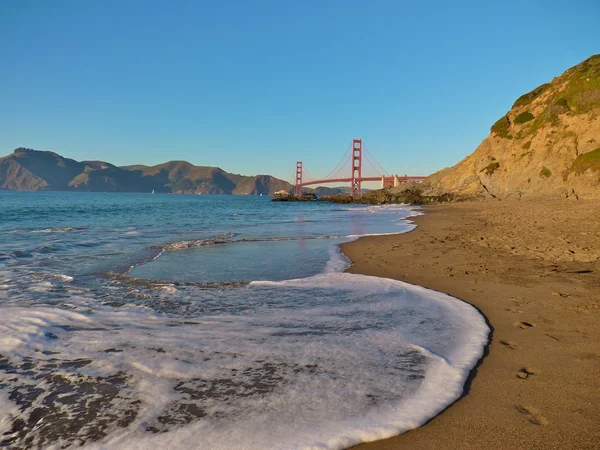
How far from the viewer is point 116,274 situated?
7488 mm

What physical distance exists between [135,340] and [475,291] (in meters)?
4.79

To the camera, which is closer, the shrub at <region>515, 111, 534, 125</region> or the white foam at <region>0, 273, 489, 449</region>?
the white foam at <region>0, 273, 489, 449</region>

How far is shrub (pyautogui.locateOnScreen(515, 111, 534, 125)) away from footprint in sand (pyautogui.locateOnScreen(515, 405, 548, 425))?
1932 inches

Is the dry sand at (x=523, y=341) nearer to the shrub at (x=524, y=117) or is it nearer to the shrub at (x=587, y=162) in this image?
the shrub at (x=587, y=162)

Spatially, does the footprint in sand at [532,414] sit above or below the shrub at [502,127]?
below

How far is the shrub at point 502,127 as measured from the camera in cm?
4481

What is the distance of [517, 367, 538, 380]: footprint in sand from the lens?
2.85 meters

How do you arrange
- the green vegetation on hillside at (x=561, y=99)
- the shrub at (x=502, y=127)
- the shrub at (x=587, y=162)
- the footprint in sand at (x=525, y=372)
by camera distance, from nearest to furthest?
the footprint in sand at (x=525, y=372), the shrub at (x=587, y=162), the green vegetation on hillside at (x=561, y=99), the shrub at (x=502, y=127)

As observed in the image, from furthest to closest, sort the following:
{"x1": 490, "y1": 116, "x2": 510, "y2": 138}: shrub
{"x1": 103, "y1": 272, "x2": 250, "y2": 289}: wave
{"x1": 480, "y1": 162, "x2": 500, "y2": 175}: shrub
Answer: {"x1": 490, "y1": 116, "x2": 510, "y2": 138}: shrub, {"x1": 480, "y1": 162, "x2": 500, "y2": 175}: shrub, {"x1": 103, "y1": 272, "x2": 250, "y2": 289}: wave

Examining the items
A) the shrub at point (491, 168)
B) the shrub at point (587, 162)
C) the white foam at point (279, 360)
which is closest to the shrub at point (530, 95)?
the shrub at point (491, 168)

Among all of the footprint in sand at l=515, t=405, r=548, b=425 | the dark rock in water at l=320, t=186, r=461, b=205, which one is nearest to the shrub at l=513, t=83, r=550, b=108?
the dark rock in water at l=320, t=186, r=461, b=205

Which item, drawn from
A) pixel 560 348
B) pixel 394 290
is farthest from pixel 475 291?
pixel 560 348

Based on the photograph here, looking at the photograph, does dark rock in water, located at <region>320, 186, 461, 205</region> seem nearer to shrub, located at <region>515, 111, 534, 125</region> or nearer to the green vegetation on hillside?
the green vegetation on hillside

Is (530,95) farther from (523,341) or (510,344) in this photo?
(510,344)
